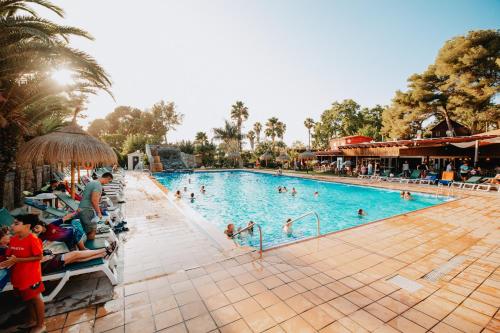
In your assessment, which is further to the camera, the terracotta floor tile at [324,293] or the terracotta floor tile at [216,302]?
the terracotta floor tile at [324,293]

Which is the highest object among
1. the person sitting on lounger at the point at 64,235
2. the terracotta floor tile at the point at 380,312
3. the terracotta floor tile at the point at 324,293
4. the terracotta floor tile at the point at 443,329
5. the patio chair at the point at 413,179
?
the person sitting on lounger at the point at 64,235

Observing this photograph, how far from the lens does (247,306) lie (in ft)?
9.63

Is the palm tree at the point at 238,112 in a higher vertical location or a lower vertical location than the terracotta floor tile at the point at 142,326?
higher

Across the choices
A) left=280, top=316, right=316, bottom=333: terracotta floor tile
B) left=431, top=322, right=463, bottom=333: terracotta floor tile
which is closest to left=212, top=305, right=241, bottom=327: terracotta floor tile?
left=280, top=316, right=316, bottom=333: terracotta floor tile

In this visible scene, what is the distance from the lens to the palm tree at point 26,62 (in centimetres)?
460

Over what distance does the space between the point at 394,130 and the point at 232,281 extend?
1080 inches

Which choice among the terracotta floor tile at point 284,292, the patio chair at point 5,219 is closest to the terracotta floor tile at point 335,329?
the terracotta floor tile at point 284,292

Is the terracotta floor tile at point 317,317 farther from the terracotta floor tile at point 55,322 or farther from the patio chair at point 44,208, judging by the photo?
the patio chair at point 44,208

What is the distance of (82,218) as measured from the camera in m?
4.38

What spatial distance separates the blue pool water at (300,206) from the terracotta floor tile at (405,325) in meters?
5.38

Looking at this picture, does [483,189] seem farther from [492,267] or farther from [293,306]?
[293,306]

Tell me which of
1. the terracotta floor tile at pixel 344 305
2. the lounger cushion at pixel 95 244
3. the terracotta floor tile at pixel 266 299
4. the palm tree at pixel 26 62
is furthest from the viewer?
the palm tree at pixel 26 62

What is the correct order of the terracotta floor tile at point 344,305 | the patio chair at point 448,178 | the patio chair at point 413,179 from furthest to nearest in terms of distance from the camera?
the patio chair at point 413,179 < the patio chair at point 448,178 < the terracotta floor tile at point 344,305

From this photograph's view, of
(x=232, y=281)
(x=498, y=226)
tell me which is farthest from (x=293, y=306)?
(x=498, y=226)
